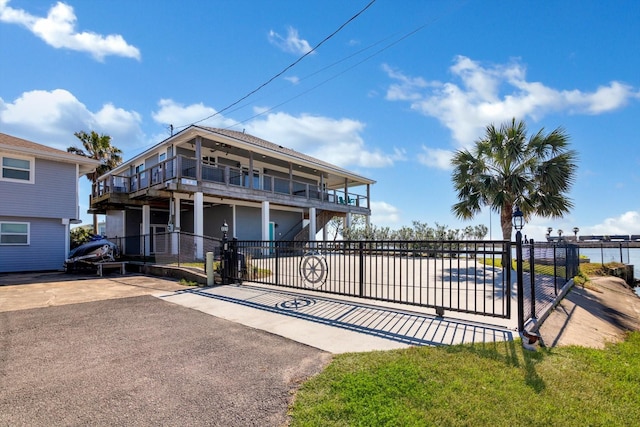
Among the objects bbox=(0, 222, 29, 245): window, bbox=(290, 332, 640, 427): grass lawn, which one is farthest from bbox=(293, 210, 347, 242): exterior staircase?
bbox=(290, 332, 640, 427): grass lawn

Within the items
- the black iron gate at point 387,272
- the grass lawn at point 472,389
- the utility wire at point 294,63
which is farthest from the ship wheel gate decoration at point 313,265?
the utility wire at point 294,63

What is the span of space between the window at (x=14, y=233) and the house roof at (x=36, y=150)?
3309mm

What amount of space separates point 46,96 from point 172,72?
240 inches

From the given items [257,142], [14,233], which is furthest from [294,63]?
[14,233]

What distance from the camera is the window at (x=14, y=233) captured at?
1445cm

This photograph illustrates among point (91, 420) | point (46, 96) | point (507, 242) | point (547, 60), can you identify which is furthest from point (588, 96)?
point (46, 96)

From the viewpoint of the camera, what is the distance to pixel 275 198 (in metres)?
20.0

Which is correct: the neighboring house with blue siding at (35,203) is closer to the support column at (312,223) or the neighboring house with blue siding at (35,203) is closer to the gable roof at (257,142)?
the gable roof at (257,142)

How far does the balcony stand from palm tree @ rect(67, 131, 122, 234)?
5.40 metres

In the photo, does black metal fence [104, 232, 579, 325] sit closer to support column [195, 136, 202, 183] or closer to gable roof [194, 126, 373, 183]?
support column [195, 136, 202, 183]

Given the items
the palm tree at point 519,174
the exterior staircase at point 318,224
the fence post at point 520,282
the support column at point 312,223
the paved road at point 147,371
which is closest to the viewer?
the paved road at point 147,371

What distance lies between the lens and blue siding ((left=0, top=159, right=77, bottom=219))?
47.1 feet

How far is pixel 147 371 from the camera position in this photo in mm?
3678

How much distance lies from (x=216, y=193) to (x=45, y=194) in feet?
26.0
